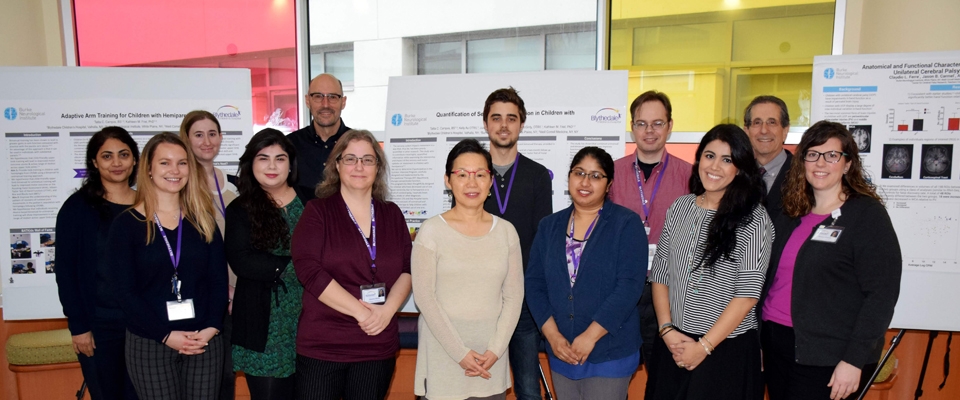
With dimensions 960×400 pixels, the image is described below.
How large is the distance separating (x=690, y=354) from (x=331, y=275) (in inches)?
58.1

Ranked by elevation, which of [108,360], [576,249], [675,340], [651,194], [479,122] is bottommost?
[108,360]

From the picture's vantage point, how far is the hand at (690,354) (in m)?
2.05

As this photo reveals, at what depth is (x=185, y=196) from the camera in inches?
92.3

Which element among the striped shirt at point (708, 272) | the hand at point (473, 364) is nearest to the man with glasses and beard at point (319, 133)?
the hand at point (473, 364)

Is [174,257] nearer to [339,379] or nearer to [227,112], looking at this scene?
[339,379]

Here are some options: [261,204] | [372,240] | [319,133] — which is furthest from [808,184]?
[319,133]

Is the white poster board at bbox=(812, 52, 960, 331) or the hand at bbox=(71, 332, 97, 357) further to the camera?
the white poster board at bbox=(812, 52, 960, 331)

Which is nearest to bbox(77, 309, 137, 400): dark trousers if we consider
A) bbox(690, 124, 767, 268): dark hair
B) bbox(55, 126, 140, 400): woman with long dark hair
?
bbox(55, 126, 140, 400): woman with long dark hair

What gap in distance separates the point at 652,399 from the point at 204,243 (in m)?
2.07

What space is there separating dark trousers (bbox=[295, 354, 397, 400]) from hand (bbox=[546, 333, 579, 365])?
73cm

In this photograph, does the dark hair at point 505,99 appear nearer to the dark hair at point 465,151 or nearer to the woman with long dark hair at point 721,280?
the dark hair at point 465,151

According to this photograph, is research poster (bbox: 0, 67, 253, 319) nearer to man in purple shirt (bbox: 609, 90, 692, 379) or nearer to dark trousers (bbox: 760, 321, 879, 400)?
man in purple shirt (bbox: 609, 90, 692, 379)

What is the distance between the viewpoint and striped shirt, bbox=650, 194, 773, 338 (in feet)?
6.63

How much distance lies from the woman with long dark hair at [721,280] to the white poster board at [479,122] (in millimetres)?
1199
